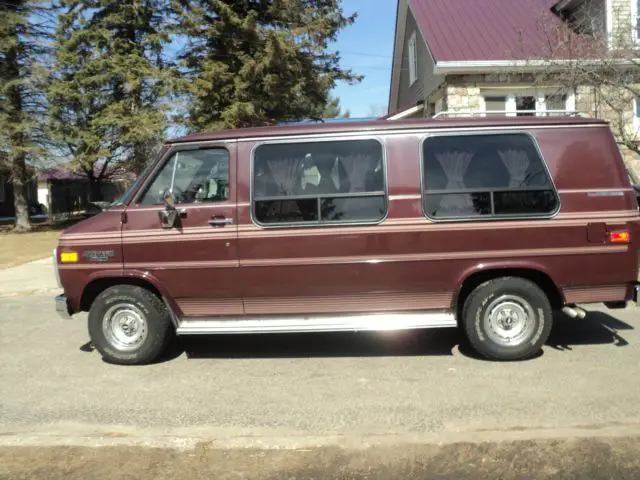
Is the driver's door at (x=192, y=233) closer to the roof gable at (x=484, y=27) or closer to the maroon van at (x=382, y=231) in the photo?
the maroon van at (x=382, y=231)

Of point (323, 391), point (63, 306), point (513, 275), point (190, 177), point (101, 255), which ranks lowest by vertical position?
point (323, 391)

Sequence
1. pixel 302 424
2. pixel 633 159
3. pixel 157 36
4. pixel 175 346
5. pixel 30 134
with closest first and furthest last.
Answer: pixel 302 424 < pixel 175 346 < pixel 633 159 < pixel 157 36 < pixel 30 134

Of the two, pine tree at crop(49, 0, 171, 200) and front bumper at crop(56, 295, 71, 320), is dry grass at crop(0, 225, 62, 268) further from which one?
front bumper at crop(56, 295, 71, 320)

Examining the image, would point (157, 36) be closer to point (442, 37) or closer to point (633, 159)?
point (442, 37)

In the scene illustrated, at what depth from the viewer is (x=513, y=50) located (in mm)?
14312

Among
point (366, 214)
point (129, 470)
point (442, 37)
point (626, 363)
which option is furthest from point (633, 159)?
point (129, 470)

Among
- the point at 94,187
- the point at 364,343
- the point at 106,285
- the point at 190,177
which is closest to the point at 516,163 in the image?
the point at 364,343

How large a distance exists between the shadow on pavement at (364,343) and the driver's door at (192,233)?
2.53ft

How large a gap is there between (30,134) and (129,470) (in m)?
21.1

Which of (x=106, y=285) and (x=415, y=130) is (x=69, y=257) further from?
(x=415, y=130)

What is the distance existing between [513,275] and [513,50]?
10933 millimetres

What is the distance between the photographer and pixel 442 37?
15.2 meters

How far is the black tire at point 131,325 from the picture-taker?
5.27 meters

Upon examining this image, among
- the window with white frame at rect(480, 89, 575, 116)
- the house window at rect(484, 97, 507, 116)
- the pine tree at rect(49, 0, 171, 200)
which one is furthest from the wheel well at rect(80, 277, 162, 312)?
the pine tree at rect(49, 0, 171, 200)
